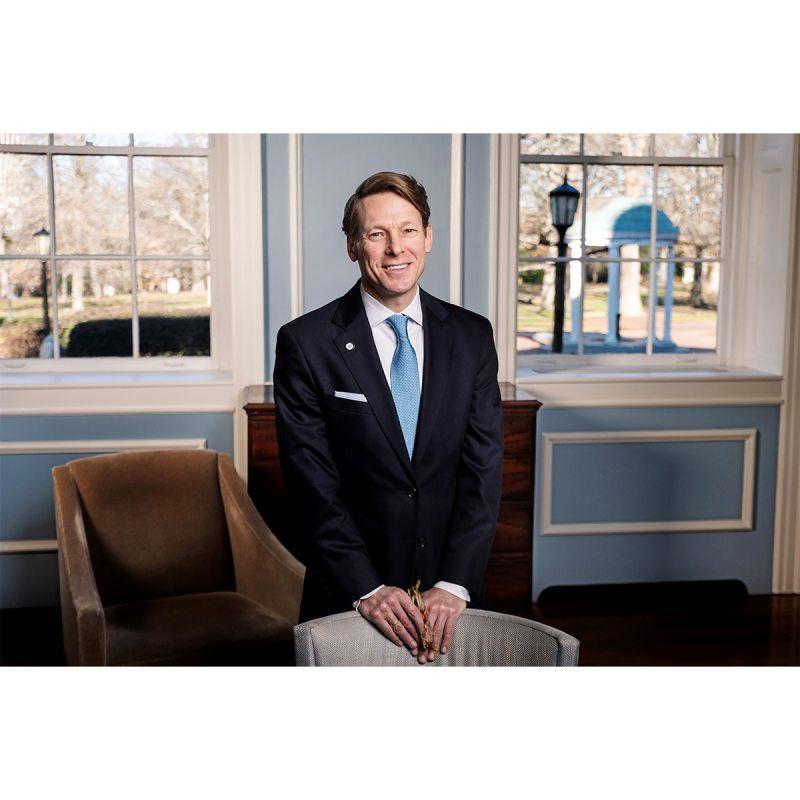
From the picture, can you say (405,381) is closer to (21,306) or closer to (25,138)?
(21,306)

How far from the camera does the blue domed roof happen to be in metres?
3.97

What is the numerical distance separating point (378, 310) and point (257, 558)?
1111mm

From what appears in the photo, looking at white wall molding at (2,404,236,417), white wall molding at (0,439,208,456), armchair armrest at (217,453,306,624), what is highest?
white wall molding at (2,404,236,417)

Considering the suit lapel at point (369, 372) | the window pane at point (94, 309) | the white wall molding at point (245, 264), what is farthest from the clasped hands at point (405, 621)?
the window pane at point (94, 309)

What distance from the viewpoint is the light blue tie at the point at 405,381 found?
7.27 feet

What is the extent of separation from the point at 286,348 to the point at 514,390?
1489mm

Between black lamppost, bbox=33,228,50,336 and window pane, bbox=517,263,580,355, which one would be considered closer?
black lamppost, bbox=33,228,50,336

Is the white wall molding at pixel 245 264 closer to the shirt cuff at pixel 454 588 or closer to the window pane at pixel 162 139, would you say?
the window pane at pixel 162 139

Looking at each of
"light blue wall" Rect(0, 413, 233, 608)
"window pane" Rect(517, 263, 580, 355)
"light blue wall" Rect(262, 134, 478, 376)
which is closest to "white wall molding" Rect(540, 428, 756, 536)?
"window pane" Rect(517, 263, 580, 355)

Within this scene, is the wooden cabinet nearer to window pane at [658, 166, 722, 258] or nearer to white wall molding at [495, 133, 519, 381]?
white wall molding at [495, 133, 519, 381]

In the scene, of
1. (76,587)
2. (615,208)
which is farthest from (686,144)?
(76,587)

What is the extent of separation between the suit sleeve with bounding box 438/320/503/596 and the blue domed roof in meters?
1.87

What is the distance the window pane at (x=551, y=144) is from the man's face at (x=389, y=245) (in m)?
A: 1.87
